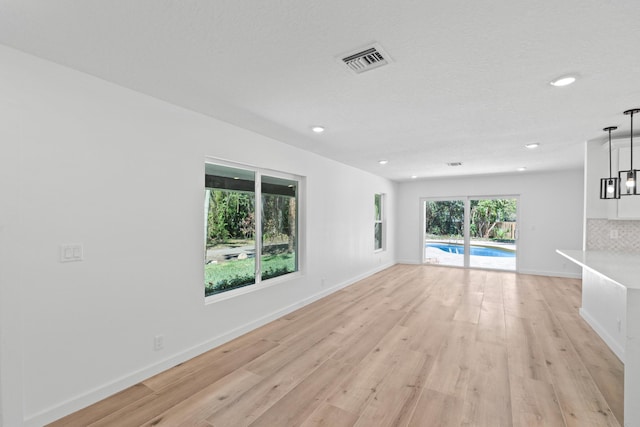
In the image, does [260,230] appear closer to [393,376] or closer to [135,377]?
[135,377]

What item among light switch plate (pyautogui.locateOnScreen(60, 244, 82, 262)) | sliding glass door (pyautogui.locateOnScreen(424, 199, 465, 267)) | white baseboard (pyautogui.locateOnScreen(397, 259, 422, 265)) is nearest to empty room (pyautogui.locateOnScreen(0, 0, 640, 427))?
light switch plate (pyautogui.locateOnScreen(60, 244, 82, 262))

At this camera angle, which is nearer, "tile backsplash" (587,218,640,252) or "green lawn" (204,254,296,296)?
"green lawn" (204,254,296,296)

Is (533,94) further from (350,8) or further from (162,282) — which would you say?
(162,282)

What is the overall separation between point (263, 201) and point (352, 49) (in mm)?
2478

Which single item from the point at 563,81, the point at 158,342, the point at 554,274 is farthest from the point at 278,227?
the point at 554,274

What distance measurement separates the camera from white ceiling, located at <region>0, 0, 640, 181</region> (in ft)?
4.81

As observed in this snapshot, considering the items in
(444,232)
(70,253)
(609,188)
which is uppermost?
(609,188)

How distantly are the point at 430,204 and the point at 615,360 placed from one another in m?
5.77

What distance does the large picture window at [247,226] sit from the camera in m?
3.24

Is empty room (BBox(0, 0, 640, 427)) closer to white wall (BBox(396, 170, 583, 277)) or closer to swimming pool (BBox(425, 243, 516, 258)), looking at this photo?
white wall (BBox(396, 170, 583, 277))

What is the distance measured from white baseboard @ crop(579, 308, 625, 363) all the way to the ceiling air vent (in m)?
3.59

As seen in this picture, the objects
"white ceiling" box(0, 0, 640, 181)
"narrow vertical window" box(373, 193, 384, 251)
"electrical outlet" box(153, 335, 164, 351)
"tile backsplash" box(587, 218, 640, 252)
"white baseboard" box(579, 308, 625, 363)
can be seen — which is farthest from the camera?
"narrow vertical window" box(373, 193, 384, 251)

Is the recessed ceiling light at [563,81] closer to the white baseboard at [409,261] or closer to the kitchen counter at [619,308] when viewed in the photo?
A: the kitchen counter at [619,308]

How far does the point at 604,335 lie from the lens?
3287 mm
